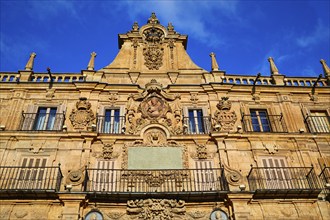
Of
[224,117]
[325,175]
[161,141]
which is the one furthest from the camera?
[224,117]

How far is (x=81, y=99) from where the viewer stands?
17562mm

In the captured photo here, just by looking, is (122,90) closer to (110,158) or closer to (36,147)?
(110,158)

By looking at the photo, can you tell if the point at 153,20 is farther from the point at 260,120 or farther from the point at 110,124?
the point at 260,120

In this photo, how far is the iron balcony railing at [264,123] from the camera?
17.4m

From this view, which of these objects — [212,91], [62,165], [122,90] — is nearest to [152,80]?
[122,90]

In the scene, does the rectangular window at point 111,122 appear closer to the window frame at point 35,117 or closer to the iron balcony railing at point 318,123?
the window frame at point 35,117

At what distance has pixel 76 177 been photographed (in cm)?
1487

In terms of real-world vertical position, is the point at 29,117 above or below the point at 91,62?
below

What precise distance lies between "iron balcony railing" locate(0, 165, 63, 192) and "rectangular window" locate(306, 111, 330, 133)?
12.8m

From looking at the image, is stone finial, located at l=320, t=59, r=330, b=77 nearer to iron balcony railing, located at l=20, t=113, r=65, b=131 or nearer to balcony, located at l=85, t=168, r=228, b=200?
balcony, located at l=85, t=168, r=228, b=200

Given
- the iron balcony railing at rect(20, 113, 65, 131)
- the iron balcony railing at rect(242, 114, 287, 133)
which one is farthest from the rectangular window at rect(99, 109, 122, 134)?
the iron balcony railing at rect(242, 114, 287, 133)

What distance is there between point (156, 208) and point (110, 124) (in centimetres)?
526

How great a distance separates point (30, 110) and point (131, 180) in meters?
6.74

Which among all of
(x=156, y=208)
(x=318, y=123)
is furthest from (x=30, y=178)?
(x=318, y=123)
